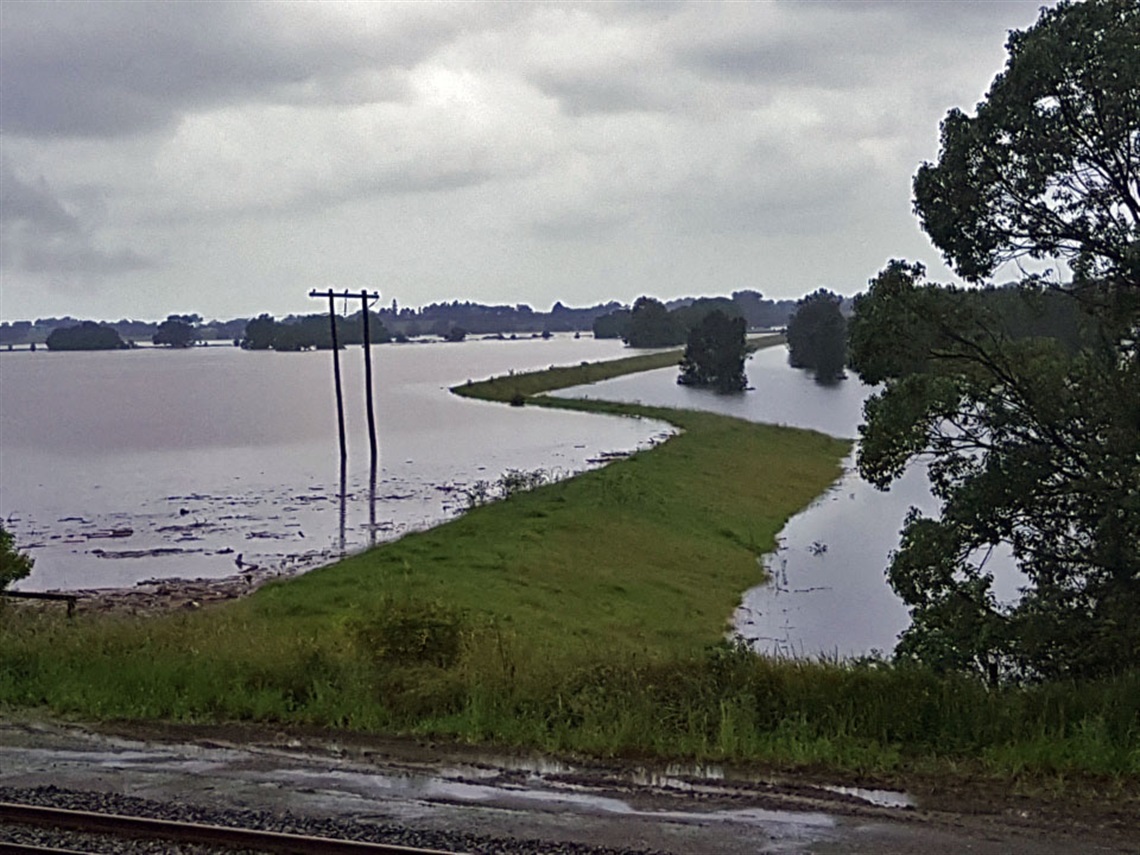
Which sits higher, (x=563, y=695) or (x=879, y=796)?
(x=563, y=695)

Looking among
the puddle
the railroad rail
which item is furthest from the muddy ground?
the railroad rail

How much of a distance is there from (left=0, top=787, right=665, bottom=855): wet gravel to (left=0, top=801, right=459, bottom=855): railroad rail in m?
0.09

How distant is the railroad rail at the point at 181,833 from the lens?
9656mm

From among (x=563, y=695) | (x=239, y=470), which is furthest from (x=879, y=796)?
(x=239, y=470)

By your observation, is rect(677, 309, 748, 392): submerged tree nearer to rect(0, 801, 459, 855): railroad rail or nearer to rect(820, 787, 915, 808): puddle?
rect(820, 787, 915, 808): puddle

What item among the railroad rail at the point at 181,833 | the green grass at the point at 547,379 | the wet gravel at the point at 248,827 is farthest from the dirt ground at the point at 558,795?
the green grass at the point at 547,379

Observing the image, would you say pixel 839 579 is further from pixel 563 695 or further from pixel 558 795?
pixel 558 795

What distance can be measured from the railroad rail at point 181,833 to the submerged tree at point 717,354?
345 ft

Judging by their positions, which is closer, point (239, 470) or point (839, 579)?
point (839, 579)

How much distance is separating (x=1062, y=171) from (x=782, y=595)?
20162 mm

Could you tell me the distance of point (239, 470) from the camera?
6109 centimetres

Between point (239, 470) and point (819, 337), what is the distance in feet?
255

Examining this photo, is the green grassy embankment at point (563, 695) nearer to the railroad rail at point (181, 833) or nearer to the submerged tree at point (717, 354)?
the railroad rail at point (181, 833)

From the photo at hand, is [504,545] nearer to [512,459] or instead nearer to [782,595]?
[782,595]
